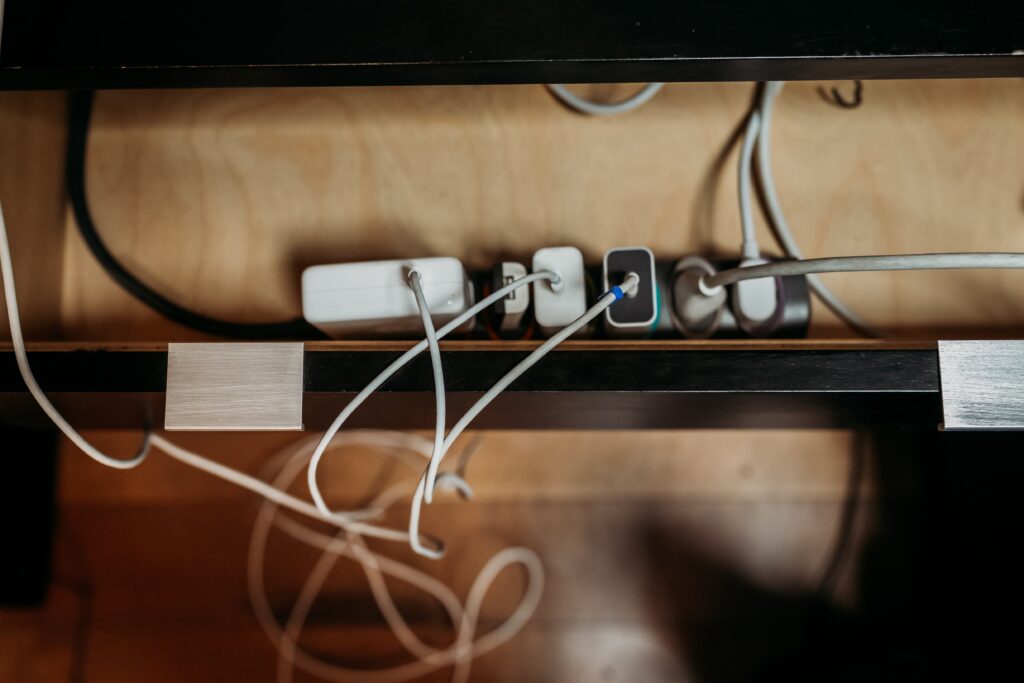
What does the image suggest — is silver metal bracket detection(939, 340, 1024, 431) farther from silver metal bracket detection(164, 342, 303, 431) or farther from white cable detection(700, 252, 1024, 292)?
silver metal bracket detection(164, 342, 303, 431)

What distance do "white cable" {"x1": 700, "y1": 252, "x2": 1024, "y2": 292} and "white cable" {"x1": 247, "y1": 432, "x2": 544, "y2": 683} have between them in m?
0.35

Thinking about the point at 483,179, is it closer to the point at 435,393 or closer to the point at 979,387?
the point at 435,393

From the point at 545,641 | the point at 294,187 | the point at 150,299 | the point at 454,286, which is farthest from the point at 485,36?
the point at 545,641

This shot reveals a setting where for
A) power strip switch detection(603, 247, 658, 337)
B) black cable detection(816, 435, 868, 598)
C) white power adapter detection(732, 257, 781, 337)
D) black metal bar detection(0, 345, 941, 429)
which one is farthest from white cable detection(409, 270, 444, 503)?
black cable detection(816, 435, 868, 598)

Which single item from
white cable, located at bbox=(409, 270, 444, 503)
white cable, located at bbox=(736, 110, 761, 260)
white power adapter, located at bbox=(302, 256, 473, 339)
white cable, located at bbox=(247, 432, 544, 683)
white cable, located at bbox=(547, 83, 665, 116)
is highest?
white cable, located at bbox=(547, 83, 665, 116)

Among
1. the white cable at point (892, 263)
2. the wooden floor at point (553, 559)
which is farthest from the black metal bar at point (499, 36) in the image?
the wooden floor at point (553, 559)

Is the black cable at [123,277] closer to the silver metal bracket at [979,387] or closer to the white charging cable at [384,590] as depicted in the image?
the white charging cable at [384,590]

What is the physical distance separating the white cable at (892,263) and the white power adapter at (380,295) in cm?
19

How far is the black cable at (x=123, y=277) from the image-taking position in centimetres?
58

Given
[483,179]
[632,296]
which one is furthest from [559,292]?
[483,179]

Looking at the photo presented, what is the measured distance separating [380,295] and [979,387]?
0.38 metres

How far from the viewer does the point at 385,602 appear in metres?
0.65

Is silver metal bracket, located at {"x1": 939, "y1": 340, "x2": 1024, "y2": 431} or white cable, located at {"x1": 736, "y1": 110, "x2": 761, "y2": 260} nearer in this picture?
silver metal bracket, located at {"x1": 939, "y1": 340, "x2": 1024, "y2": 431}

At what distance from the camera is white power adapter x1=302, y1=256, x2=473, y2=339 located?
485 millimetres
